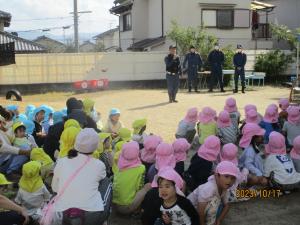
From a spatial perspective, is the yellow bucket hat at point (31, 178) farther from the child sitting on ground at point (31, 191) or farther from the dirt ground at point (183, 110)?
the dirt ground at point (183, 110)

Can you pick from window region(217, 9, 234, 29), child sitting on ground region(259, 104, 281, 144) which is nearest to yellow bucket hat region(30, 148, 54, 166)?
child sitting on ground region(259, 104, 281, 144)

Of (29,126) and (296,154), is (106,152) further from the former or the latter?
(296,154)

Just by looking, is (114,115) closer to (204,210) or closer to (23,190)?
(23,190)

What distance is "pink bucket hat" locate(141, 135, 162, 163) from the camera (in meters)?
5.13

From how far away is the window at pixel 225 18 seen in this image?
75.9 ft

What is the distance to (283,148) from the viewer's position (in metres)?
5.28

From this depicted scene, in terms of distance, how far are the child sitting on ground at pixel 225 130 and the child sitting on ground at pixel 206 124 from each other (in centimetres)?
13

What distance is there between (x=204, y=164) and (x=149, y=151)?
2.38ft

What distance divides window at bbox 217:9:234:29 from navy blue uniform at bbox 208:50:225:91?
658cm

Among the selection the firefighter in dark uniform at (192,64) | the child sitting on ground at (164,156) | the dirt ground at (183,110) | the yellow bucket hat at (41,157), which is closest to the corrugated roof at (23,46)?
the dirt ground at (183,110)

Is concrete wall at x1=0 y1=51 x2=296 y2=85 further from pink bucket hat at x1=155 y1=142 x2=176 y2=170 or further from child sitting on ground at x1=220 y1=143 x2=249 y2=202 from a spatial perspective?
pink bucket hat at x1=155 y1=142 x2=176 y2=170

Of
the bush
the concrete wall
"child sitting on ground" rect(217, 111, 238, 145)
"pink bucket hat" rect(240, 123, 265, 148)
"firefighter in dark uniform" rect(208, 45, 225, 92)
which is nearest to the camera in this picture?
"pink bucket hat" rect(240, 123, 265, 148)

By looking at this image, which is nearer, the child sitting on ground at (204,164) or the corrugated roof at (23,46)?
the child sitting on ground at (204,164)
